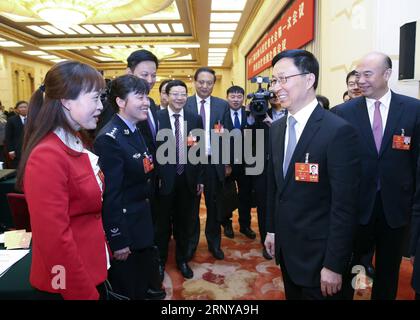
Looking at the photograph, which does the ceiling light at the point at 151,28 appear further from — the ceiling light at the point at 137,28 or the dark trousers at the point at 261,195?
the dark trousers at the point at 261,195

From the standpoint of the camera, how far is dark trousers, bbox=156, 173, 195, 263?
247 centimetres

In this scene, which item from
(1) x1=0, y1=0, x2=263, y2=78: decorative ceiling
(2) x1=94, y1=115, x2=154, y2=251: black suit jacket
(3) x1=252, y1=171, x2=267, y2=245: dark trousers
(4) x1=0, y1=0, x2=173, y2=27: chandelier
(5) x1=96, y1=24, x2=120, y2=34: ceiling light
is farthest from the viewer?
(5) x1=96, y1=24, x2=120, y2=34: ceiling light

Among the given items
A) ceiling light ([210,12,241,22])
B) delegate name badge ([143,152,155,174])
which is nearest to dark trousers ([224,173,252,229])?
delegate name badge ([143,152,155,174])

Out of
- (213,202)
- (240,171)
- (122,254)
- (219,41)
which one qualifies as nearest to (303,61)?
(122,254)

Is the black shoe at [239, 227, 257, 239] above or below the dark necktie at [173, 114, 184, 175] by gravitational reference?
below

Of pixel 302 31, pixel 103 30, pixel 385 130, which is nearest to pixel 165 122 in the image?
pixel 385 130

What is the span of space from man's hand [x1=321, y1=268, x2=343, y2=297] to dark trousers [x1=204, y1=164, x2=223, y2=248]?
162cm

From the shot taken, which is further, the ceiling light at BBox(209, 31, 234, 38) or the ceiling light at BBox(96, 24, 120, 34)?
the ceiling light at BBox(209, 31, 234, 38)

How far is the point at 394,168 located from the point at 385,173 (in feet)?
0.18

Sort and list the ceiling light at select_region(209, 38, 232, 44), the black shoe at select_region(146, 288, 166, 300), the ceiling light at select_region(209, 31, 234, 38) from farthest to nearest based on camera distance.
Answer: the ceiling light at select_region(209, 38, 232, 44) → the ceiling light at select_region(209, 31, 234, 38) → the black shoe at select_region(146, 288, 166, 300)

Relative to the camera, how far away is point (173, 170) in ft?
7.81

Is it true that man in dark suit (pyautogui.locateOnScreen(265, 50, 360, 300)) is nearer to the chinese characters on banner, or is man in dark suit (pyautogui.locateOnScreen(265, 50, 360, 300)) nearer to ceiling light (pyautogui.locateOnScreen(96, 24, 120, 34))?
the chinese characters on banner

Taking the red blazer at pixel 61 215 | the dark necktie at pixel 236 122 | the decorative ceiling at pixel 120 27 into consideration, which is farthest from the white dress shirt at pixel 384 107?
the decorative ceiling at pixel 120 27
